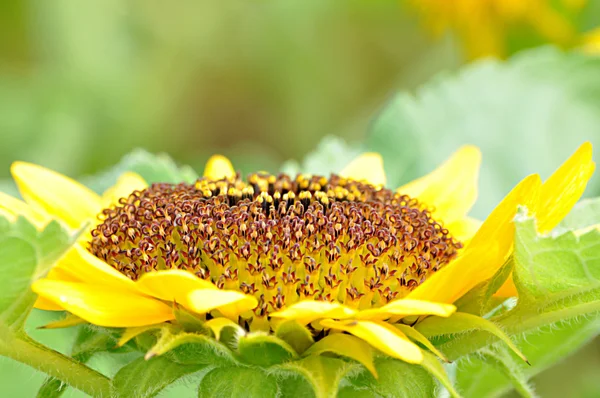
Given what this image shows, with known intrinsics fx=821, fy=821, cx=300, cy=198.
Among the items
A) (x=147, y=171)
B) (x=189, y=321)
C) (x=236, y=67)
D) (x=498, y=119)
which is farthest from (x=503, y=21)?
(x=189, y=321)

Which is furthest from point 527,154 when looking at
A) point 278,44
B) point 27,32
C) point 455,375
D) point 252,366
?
point 27,32

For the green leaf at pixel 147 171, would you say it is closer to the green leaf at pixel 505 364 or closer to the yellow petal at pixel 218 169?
the yellow petal at pixel 218 169

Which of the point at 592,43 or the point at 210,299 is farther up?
the point at 592,43

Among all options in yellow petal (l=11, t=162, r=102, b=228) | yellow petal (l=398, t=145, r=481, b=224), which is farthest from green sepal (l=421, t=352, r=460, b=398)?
yellow petal (l=11, t=162, r=102, b=228)

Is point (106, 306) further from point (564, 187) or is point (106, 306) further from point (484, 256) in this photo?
point (564, 187)

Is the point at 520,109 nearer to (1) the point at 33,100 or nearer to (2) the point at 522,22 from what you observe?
(2) the point at 522,22

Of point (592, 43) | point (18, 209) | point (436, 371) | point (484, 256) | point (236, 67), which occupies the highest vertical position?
→ point (236, 67)

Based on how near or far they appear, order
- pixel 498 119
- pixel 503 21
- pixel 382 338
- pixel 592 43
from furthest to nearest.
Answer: pixel 503 21
pixel 592 43
pixel 498 119
pixel 382 338
